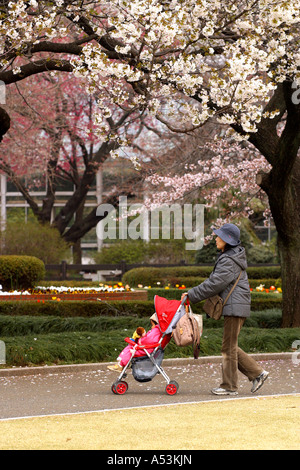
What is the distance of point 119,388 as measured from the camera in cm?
820

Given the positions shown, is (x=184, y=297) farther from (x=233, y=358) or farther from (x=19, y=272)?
(x=19, y=272)

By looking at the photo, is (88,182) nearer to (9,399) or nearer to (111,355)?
(111,355)

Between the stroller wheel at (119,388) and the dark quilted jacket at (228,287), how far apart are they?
3.87 feet

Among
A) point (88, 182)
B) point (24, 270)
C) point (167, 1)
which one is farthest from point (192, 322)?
point (88, 182)

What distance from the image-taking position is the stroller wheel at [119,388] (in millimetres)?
8180

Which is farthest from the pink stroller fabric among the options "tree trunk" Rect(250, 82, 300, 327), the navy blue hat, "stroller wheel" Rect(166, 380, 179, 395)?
"tree trunk" Rect(250, 82, 300, 327)

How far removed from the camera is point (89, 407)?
24.2ft

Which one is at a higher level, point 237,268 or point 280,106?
point 280,106

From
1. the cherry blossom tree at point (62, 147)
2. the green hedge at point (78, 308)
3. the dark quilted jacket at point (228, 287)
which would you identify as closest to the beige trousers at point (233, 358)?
the dark quilted jacket at point (228, 287)

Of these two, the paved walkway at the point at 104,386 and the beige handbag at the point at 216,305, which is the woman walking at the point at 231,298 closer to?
the beige handbag at the point at 216,305

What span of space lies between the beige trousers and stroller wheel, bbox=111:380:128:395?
3.37 ft
